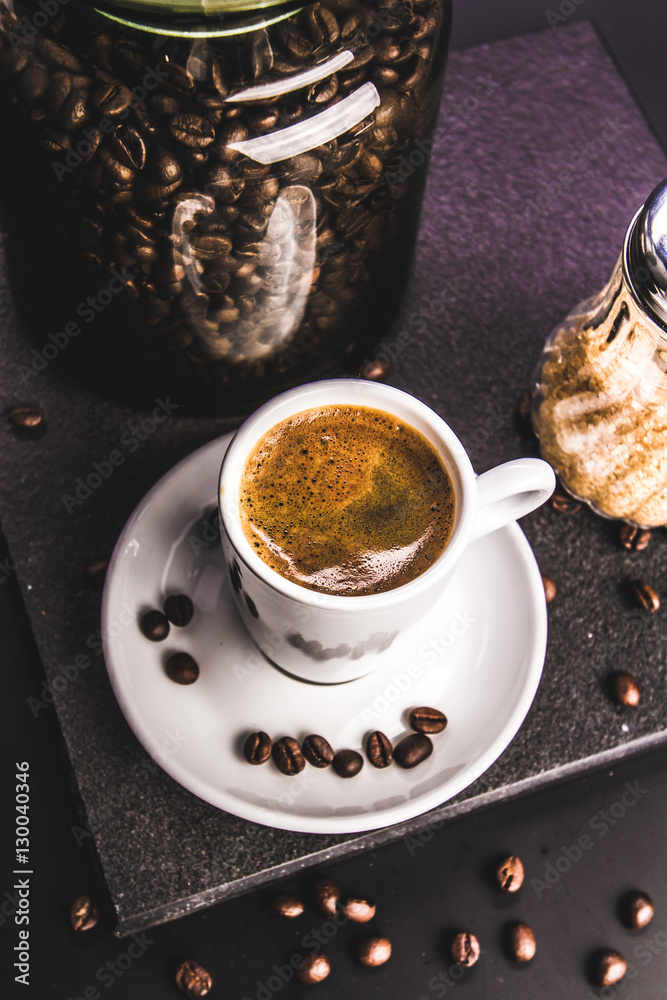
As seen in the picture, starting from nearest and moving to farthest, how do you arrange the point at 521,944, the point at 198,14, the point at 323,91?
the point at 198,14 → the point at 323,91 → the point at 521,944

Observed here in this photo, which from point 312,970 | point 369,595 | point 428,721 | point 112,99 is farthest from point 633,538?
point 112,99

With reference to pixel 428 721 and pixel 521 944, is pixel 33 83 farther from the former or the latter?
pixel 521 944

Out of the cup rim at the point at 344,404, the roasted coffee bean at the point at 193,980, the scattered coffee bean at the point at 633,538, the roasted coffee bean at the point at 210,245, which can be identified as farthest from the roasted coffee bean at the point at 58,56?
the roasted coffee bean at the point at 193,980

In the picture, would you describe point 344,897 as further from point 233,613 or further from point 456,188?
point 456,188

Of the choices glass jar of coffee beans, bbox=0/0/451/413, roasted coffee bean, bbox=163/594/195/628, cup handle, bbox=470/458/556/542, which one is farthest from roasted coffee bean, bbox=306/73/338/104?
roasted coffee bean, bbox=163/594/195/628

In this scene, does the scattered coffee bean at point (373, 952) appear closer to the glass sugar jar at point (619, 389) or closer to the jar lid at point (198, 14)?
the glass sugar jar at point (619, 389)

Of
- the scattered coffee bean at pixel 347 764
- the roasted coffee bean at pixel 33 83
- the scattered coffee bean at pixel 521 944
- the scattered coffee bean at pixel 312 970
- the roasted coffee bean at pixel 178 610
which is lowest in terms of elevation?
the scattered coffee bean at pixel 521 944
